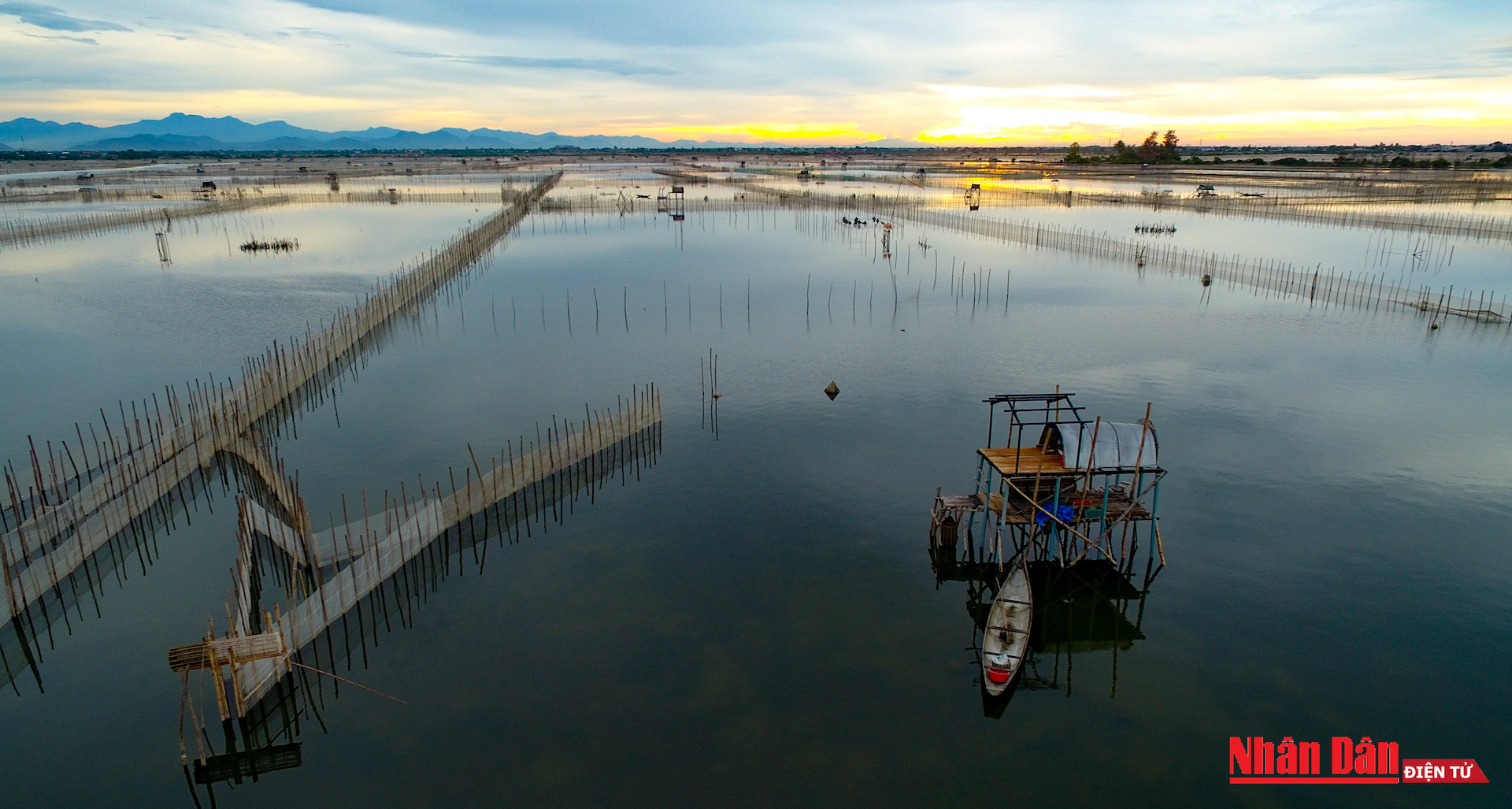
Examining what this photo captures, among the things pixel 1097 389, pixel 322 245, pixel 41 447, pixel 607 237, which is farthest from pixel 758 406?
pixel 322 245

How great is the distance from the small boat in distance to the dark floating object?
65574 mm

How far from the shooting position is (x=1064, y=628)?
19.3 metres

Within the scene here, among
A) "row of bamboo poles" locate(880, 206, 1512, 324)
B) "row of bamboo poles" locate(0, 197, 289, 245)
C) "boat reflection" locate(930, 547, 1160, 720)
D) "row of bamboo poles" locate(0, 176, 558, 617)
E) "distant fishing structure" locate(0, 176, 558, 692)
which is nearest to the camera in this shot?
"boat reflection" locate(930, 547, 1160, 720)

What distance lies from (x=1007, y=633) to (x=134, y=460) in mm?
24099

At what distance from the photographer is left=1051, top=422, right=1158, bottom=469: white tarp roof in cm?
1942

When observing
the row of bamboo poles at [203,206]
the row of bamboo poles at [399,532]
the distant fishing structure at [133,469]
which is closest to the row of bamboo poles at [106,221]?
the row of bamboo poles at [203,206]

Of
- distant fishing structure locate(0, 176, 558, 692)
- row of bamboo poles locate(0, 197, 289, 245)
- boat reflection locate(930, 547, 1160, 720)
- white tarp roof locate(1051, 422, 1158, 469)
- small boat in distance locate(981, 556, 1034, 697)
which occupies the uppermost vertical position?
row of bamboo poles locate(0, 197, 289, 245)

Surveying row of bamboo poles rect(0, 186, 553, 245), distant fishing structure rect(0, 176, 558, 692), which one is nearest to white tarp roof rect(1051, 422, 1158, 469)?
distant fishing structure rect(0, 176, 558, 692)

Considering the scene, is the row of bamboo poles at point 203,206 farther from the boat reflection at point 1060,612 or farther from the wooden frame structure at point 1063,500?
the boat reflection at point 1060,612

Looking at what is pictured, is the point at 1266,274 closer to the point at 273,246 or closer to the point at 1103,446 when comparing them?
the point at 1103,446

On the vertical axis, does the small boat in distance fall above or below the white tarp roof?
below

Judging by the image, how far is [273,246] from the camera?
64500mm

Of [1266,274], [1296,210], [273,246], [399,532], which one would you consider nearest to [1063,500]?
[399,532]

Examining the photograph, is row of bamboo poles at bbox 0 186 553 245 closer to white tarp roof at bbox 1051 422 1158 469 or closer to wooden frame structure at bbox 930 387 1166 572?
wooden frame structure at bbox 930 387 1166 572
